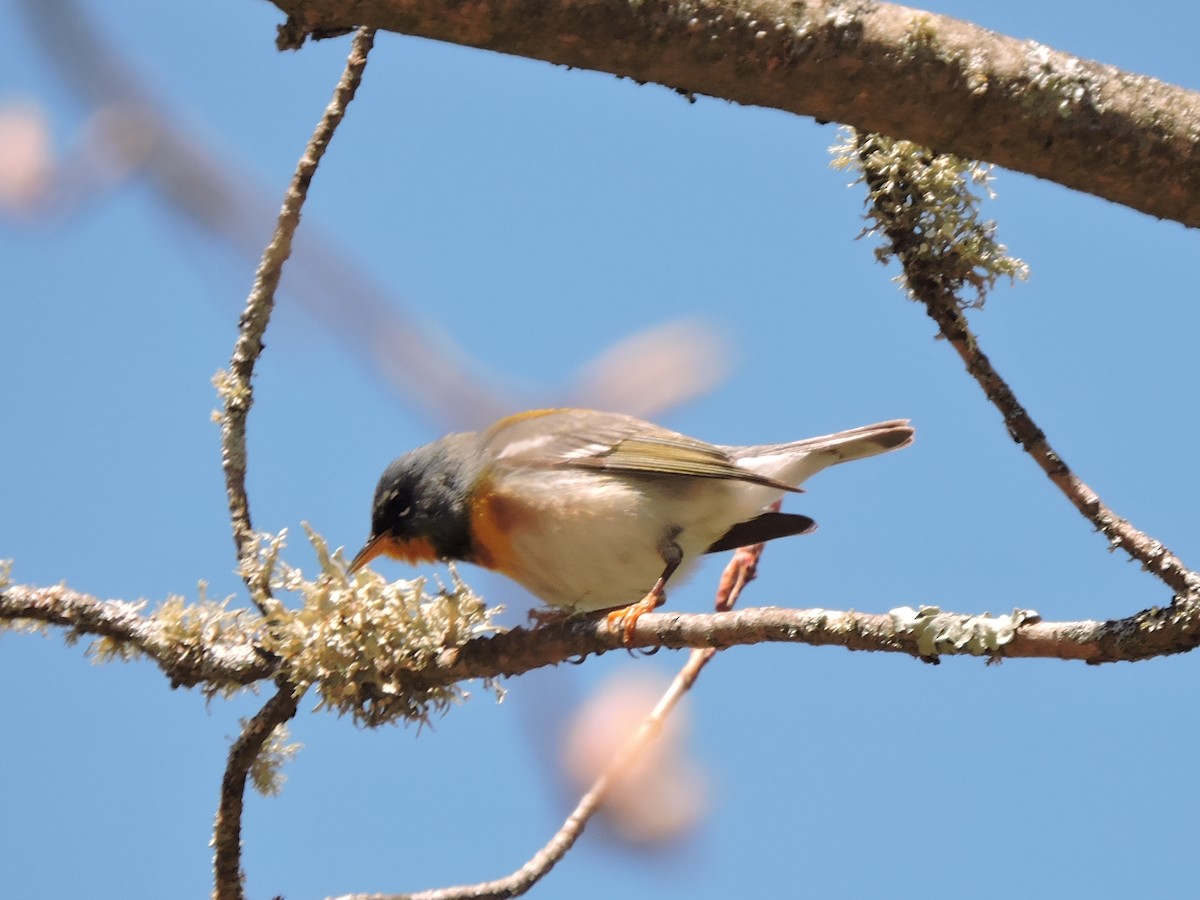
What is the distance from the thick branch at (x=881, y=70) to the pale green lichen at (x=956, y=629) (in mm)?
986

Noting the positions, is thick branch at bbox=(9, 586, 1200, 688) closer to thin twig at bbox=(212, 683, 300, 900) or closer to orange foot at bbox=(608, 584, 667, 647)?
orange foot at bbox=(608, 584, 667, 647)

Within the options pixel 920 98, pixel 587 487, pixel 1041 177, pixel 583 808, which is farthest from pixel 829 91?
pixel 587 487

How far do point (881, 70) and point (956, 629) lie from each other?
124 cm

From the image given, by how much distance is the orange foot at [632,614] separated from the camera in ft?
11.5

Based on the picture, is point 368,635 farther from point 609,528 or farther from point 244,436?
point 609,528

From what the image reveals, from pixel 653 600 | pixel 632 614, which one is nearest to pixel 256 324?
pixel 632 614

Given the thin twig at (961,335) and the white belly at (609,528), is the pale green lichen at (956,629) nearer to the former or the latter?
the thin twig at (961,335)

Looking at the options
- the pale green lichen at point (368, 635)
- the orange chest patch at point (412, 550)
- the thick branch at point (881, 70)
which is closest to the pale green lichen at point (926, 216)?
the thick branch at point (881, 70)

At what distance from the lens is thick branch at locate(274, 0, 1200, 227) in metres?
2.46

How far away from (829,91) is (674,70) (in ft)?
1.12

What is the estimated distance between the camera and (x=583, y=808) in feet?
12.1

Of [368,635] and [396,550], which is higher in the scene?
[396,550]

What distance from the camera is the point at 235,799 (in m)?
3.61

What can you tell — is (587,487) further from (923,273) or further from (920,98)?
(920,98)
